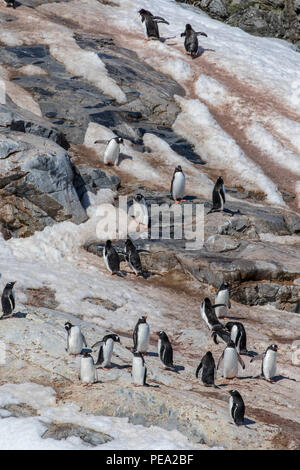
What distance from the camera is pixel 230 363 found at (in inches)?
587

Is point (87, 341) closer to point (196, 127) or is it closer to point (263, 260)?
point (263, 260)

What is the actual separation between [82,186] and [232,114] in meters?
11.8

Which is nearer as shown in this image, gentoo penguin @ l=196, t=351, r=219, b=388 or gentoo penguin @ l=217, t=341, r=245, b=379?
gentoo penguin @ l=196, t=351, r=219, b=388

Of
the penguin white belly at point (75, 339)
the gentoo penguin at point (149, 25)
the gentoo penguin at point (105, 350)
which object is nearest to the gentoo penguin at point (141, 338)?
the gentoo penguin at point (105, 350)

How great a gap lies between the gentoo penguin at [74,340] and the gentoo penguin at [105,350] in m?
0.35

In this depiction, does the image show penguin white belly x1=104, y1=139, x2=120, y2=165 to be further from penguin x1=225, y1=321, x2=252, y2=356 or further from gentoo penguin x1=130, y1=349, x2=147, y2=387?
gentoo penguin x1=130, y1=349, x2=147, y2=387

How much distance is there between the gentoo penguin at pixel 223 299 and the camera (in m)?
18.6

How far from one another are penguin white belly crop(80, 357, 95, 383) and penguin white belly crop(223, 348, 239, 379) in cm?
333

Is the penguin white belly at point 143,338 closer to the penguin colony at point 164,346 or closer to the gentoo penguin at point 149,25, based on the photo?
the penguin colony at point 164,346

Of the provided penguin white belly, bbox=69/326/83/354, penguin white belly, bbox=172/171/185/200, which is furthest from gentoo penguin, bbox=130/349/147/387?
penguin white belly, bbox=172/171/185/200

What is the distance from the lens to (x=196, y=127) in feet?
103

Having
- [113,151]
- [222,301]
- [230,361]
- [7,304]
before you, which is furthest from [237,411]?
[113,151]

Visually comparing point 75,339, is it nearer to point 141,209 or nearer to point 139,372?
point 139,372

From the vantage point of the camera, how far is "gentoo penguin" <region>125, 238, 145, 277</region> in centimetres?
2033
